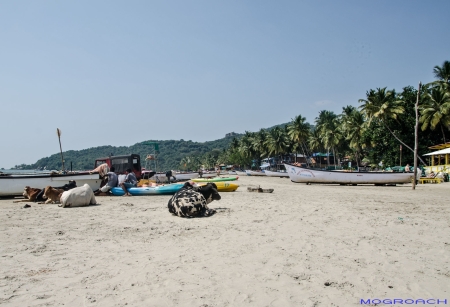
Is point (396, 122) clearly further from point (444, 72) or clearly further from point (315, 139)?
point (315, 139)

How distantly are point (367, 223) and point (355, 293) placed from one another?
431 centimetres

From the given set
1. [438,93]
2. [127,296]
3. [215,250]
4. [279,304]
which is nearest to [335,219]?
[215,250]

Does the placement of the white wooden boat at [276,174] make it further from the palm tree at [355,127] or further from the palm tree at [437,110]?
the palm tree at [437,110]

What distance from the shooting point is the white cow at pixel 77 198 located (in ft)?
36.7

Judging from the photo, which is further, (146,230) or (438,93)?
(438,93)

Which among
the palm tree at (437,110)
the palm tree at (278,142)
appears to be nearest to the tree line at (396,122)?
the palm tree at (437,110)

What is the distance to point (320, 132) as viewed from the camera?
242 feet

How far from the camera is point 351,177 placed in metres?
24.8

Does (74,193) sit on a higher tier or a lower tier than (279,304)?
higher

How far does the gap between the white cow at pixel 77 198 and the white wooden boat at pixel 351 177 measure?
18.8 m

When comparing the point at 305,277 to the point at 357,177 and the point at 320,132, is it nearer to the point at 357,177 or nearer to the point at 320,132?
the point at 357,177

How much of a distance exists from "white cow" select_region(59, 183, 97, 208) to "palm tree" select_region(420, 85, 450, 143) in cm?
3750

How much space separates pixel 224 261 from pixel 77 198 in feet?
26.7

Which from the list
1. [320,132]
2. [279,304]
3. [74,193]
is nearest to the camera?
[279,304]
